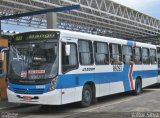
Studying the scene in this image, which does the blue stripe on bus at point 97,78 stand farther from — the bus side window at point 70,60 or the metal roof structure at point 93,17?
the metal roof structure at point 93,17

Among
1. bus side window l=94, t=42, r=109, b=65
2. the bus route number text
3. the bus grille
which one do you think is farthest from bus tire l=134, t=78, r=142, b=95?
the bus grille

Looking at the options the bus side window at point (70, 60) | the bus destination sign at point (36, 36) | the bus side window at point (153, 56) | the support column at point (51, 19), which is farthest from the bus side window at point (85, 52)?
the bus side window at point (153, 56)

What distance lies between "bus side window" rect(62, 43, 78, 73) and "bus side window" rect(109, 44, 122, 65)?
3250 mm

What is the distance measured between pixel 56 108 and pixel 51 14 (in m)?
6.98

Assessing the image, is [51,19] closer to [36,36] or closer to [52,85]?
[36,36]

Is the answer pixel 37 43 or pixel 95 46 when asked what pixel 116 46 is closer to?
pixel 95 46

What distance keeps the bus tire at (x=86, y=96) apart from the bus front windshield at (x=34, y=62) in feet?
6.97

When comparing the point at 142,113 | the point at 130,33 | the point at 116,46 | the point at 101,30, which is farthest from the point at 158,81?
the point at 130,33

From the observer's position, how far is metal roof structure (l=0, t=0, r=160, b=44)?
87.2 feet

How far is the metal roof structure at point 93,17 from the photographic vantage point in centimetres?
2659

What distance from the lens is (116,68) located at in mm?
17156

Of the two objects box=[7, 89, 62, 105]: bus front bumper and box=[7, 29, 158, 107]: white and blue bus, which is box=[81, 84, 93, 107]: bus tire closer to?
box=[7, 29, 158, 107]: white and blue bus

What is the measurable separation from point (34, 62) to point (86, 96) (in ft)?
8.79

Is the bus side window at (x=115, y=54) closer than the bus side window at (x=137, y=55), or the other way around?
the bus side window at (x=115, y=54)
